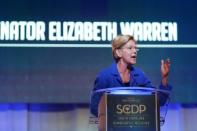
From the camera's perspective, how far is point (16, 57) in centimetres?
471

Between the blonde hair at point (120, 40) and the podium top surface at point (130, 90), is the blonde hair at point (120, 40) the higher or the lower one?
the higher one

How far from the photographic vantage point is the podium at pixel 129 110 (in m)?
2.00

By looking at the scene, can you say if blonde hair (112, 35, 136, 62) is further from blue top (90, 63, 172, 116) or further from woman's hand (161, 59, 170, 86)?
woman's hand (161, 59, 170, 86)

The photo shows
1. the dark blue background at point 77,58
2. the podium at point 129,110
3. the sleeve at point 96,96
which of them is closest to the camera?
the podium at point 129,110

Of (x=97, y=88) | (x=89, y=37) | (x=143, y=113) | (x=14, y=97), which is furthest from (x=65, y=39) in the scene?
(x=143, y=113)

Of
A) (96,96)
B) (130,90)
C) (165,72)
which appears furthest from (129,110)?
(165,72)

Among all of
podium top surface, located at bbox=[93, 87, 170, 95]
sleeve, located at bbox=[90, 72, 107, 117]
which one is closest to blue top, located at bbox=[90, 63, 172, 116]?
sleeve, located at bbox=[90, 72, 107, 117]

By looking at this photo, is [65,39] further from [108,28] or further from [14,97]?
[14,97]

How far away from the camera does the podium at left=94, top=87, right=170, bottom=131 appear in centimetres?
200

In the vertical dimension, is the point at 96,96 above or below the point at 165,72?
below

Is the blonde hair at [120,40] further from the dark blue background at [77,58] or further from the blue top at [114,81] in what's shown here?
the dark blue background at [77,58]

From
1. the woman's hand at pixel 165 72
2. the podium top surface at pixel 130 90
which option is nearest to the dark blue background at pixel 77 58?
the woman's hand at pixel 165 72

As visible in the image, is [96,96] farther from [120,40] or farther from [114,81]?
[120,40]

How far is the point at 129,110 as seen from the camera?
2.01 meters
